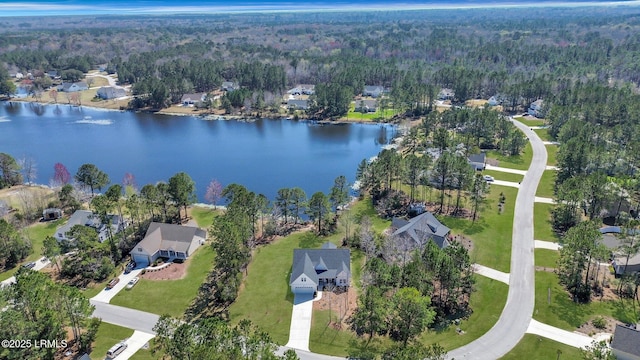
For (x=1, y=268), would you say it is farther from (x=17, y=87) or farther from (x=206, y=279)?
(x=17, y=87)

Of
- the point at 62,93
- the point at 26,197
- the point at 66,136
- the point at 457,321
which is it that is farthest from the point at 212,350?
the point at 62,93

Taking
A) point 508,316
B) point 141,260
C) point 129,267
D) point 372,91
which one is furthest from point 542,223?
point 372,91

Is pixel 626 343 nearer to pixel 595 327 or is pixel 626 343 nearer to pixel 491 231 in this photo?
pixel 595 327

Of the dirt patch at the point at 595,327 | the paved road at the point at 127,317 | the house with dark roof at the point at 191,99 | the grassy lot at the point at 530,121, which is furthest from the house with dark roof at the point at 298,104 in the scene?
the dirt patch at the point at 595,327

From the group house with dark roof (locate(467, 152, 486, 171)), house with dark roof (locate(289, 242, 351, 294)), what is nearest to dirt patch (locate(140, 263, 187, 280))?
house with dark roof (locate(289, 242, 351, 294))

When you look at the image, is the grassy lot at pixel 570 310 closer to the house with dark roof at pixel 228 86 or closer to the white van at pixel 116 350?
the white van at pixel 116 350

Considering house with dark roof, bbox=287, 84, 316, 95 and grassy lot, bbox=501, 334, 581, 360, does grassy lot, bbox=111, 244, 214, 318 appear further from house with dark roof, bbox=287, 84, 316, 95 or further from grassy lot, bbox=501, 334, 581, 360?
house with dark roof, bbox=287, 84, 316, 95
